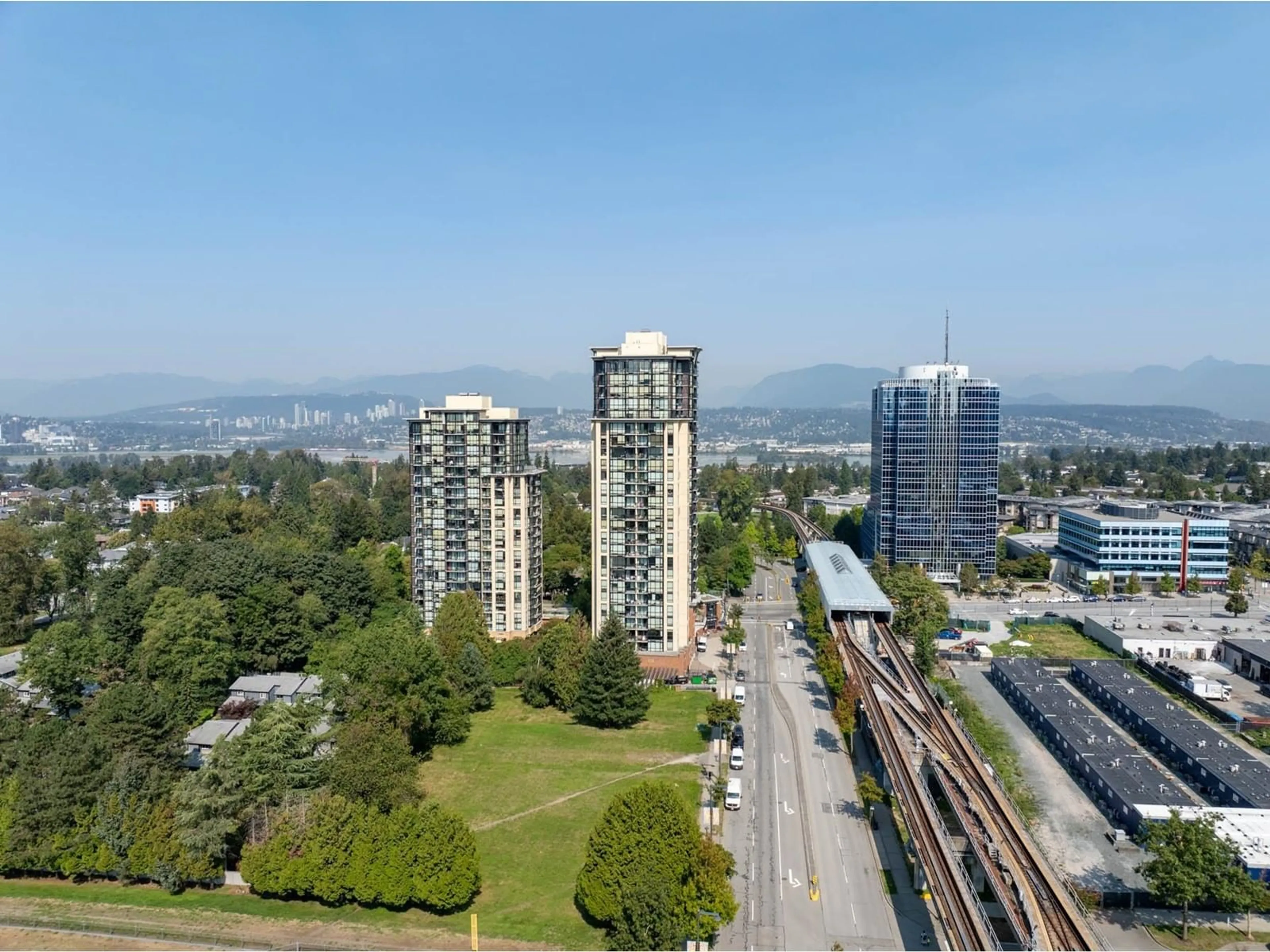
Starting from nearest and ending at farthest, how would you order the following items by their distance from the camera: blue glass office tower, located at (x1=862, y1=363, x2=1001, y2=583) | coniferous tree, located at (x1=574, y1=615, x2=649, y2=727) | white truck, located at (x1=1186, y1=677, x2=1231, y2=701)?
coniferous tree, located at (x1=574, y1=615, x2=649, y2=727) → white truck, located at (x1=1186, y1=677, x2=1231, y2=701) → blue glass office tower, located at (x1=862, y1=363, x2=1001, y2=583)

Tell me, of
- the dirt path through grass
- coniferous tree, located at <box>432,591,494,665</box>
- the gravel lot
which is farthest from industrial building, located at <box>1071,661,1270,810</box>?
coniferous tree, located at <box>432,591,494,665</box>

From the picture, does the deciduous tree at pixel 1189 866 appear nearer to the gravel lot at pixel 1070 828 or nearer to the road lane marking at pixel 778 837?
the gravel lot at pixel 1070 828

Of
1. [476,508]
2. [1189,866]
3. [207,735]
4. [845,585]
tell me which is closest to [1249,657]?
[845,585]

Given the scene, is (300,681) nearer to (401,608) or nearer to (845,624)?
(401,608)

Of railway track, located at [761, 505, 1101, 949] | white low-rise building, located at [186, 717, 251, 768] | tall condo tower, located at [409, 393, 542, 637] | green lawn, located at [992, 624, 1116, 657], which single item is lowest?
green lawn, located at [992, 624, 1116, 657]

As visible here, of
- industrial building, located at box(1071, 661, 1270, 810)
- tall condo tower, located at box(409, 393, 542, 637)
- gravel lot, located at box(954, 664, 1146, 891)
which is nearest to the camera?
gravel lot, located at box(954, 664, 1146, 891)

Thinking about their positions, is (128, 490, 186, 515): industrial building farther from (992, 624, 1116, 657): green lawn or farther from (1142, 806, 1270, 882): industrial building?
(1142, 806, 1270, 882): industrial building

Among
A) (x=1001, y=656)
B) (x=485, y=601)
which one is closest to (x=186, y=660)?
(x=485, y=601)

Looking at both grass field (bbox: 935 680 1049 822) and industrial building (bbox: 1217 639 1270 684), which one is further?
industrial building (bbox: 1217 639 1270 684)

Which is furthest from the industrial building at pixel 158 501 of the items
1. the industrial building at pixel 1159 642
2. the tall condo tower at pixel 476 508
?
the industrial building at pixel 1159 642
